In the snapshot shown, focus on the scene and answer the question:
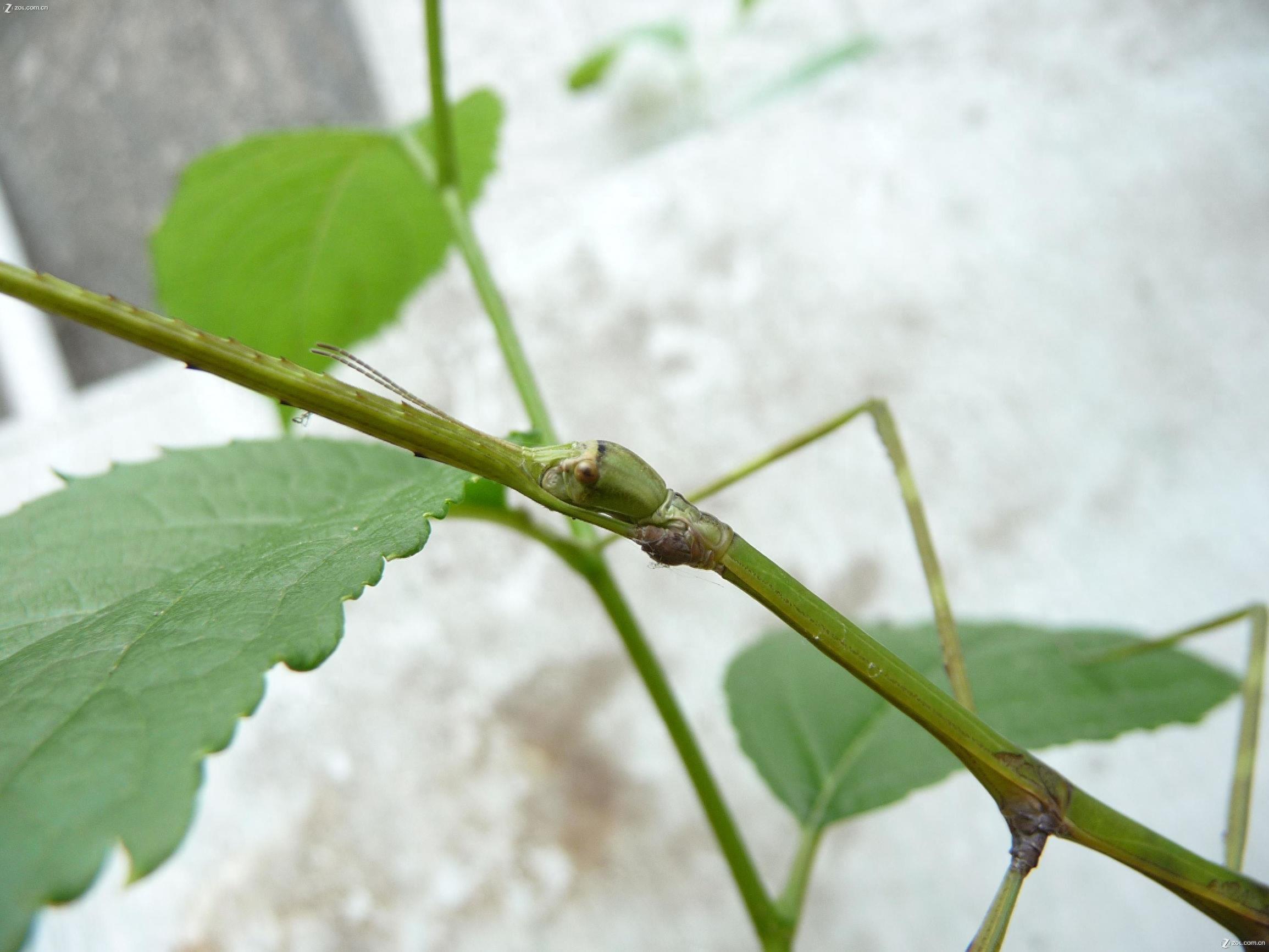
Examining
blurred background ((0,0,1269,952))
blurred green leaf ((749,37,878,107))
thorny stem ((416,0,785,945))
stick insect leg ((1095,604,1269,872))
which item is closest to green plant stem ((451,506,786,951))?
thorny stem ((416,0,785,945))

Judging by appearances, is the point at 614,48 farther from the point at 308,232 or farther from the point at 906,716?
the point at 906,716

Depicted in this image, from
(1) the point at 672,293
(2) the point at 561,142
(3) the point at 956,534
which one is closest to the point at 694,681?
(3) the point at 956,534

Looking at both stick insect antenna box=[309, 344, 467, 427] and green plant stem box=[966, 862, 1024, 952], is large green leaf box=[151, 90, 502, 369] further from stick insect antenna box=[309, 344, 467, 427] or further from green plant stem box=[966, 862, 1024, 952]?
green plant stem box=[966, 862, 1024, 952]

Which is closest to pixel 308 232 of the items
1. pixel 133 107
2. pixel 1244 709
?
pixel 1244 709

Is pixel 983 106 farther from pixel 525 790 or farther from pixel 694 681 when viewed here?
pixel 525 790

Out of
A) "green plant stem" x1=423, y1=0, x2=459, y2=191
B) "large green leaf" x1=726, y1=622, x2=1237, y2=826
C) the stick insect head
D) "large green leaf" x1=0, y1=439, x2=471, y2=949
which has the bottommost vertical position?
"large green leaf" x1=0, y1=439, x2=471, y2=949

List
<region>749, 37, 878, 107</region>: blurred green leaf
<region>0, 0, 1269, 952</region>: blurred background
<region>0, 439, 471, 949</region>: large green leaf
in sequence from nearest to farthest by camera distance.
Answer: <region>0, 439, 471, 949</region>: large green leaf
<region>0, 0, 1269, 952</region>: blurred background
<region>749, 37, 878, 107</region>: blurred green leaf

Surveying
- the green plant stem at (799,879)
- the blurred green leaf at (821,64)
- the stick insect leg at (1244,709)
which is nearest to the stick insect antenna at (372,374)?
the green plant stem at (799,879)
